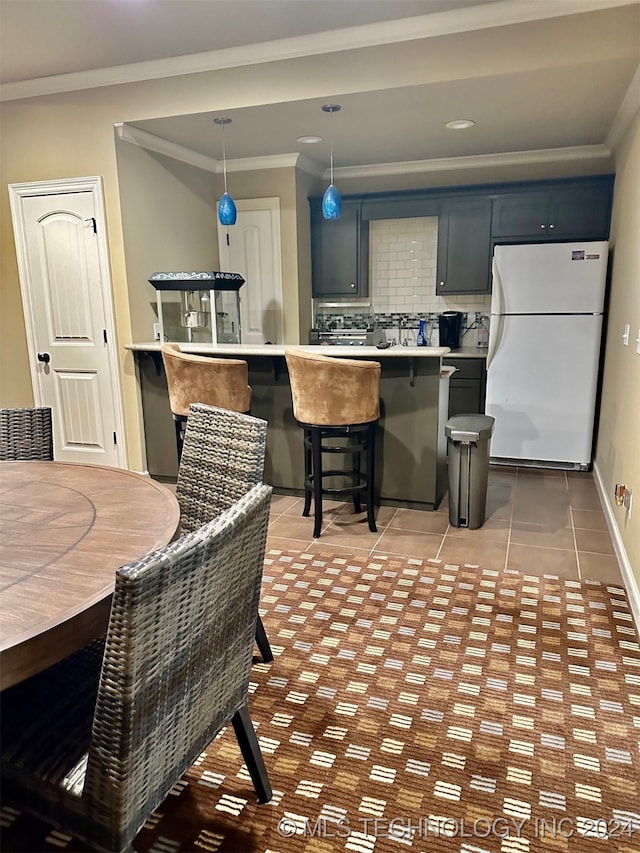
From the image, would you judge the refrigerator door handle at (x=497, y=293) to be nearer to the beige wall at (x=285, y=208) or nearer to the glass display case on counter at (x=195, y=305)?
the beige wall at (x=285, y=208)

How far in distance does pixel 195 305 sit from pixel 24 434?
206 centimetres

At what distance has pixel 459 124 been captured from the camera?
389 centimetres

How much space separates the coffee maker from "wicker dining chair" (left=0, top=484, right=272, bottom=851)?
4400 mm

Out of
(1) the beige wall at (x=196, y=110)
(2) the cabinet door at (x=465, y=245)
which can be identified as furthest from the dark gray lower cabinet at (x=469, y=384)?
(1) the beige wall at (x=196, y=110)

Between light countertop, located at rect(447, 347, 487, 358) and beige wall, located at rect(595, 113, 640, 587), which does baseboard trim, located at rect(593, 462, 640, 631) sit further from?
light countertop, located at rect(447, 347, 487, 358)

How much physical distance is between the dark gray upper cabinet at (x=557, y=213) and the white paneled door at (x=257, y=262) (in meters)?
1.95

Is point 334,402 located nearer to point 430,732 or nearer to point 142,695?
point 430,732

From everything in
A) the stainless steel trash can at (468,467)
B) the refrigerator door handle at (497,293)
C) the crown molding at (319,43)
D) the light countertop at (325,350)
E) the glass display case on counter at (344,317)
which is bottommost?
the stainless steel trash can at (468,467)

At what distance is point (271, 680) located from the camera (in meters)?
2.01

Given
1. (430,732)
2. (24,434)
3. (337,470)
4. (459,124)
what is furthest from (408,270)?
(430,732)

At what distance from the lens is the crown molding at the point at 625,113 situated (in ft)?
10.1

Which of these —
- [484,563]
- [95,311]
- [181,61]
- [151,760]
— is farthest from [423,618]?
[181,61]

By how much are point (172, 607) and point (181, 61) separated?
3.51 m

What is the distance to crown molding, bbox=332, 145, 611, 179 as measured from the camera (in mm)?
4539
